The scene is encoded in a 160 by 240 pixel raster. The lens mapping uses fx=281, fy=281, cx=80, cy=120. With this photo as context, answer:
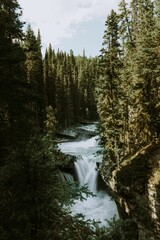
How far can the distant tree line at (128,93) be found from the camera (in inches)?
1008

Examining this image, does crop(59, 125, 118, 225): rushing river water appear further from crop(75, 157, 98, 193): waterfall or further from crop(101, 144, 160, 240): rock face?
crop(101, 144, 160, 240): rock face

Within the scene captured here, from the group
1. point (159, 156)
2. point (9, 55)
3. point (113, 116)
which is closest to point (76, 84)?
point (113, 116)

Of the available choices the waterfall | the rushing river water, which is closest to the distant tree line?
the rushing river water

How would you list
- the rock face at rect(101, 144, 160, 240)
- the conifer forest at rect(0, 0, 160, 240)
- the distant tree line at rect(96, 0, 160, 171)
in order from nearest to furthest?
the conifer forest at rect(0, 0, 160, 240)
the rock face at rect(101, 144, 160, 240)
the distant tree line at rect(96, 0, 160, 171)

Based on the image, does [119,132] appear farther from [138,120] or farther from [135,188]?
[135,188]

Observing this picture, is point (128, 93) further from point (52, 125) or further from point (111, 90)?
point (52, 125)

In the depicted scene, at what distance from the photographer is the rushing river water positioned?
92.1 ft

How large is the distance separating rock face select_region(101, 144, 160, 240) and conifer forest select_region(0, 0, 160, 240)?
46cm

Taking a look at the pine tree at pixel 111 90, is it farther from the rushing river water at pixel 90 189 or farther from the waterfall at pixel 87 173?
the waterfall at pixel 87 173

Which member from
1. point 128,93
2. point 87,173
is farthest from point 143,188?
point 87,173

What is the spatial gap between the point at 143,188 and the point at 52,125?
88.9 ft

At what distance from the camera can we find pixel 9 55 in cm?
1334

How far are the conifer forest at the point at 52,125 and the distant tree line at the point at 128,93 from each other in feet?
0.30

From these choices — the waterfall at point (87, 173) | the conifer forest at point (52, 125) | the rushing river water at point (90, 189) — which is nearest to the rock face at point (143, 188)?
the conifer forest at point (52, 125)
